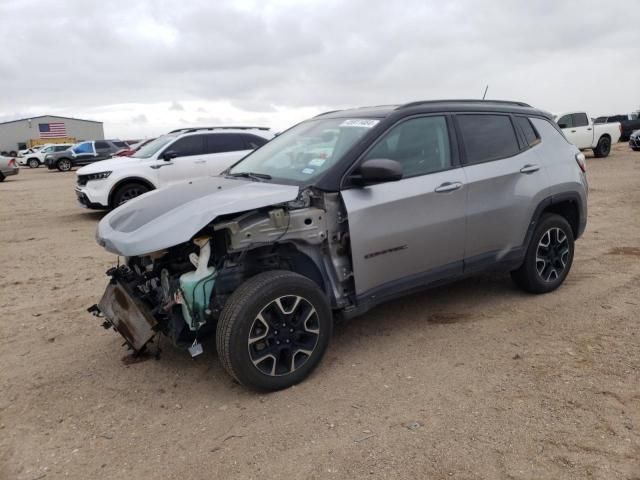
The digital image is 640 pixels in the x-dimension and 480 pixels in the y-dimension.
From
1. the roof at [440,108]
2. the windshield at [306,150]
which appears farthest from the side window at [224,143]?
the roof at [440,108]

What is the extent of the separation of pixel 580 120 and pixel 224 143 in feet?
48.3

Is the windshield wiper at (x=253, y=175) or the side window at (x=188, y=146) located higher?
the side window at (x=188, y=146)

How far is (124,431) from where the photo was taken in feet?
9.98

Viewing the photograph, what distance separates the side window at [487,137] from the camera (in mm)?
4301

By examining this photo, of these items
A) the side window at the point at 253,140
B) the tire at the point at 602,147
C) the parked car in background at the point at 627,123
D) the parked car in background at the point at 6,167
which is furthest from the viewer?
the parked car in background at the point at 627,123

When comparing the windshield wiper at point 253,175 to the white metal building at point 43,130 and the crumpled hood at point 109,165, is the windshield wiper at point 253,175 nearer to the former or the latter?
the crumpled hood at point 109,165

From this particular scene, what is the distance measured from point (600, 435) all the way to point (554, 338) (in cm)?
131

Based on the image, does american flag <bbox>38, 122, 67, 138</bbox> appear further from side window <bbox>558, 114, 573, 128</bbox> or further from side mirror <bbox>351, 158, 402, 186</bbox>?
side mirror <bbox>351, 158, 402, 186</bbox>

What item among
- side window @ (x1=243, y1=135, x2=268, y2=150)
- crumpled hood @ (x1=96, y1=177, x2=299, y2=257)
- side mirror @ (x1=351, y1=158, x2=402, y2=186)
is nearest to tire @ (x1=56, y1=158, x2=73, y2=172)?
side window @ (x1=243, y1=135, x2=268, y2=150)

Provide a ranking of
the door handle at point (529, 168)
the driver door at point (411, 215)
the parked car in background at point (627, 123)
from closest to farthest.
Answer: the driver door at point (411, 215)
the door handle at point (529, 168)
the parked car in background at point (627, 123)

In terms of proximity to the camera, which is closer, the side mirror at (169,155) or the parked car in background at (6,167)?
the side mirror at (169,155)

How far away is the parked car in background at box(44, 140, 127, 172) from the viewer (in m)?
30.1

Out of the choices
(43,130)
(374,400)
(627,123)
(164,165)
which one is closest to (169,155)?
(164,165)

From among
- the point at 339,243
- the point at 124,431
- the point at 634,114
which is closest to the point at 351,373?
the point at 339,243
